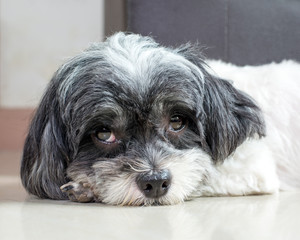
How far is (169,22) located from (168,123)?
248 centimetres

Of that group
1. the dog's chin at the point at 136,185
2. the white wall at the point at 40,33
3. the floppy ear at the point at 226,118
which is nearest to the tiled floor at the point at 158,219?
the dog's chin at the point at 136,185

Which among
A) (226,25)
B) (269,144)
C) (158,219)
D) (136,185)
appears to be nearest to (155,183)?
(136,185)

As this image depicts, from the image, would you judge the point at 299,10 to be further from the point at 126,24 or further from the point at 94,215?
the point at 94,215

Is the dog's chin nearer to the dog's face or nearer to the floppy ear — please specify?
the dog's face

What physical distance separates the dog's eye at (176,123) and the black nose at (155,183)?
0.96 ft

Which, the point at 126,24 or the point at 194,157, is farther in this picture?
the point at 126,24

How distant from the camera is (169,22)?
547 cm

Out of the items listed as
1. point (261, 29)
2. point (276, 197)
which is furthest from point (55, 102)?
point (261, 29)

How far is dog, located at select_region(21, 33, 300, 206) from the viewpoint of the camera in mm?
3021

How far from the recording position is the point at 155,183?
2.94 meters

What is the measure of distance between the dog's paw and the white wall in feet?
15.7

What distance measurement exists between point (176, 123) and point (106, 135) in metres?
0.36

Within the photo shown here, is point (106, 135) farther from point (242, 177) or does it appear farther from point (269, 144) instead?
point (269, 144)

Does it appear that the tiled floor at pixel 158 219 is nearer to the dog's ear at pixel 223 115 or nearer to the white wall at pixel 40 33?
the dog's ear at pixel 223 115
